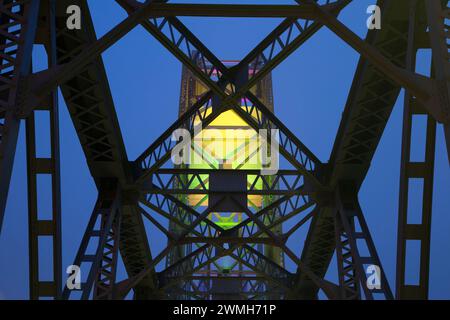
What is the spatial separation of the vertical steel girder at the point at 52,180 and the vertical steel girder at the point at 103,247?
5.46ft

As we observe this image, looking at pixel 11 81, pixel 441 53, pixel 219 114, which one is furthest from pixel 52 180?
pixel 441 53

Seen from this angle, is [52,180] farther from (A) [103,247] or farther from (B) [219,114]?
(B) [219,114]

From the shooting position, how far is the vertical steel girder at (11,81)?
36.6 ft

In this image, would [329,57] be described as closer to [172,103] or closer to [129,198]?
[172,103]

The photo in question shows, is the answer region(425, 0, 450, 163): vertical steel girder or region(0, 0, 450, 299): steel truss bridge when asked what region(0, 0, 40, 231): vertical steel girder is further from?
region(425, 0, 450, 163): vertical steel girder

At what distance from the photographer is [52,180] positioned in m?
15.4

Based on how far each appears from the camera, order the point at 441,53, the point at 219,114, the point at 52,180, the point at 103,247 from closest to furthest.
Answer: the point at 441,53
the point at 52,180
the point at 219,114
the point at 103,247

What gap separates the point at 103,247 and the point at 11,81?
9182mm

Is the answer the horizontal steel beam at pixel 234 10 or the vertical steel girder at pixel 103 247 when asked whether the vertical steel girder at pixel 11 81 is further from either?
the vertical steel girder at pixel 103 247

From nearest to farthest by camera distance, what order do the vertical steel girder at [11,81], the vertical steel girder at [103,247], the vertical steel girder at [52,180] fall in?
1. the vertical steel girder at [11,81]
2. the vertical steel girder at [52,180]
3. the vertical steel girder at [103,247]

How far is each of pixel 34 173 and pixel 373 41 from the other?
972 cm

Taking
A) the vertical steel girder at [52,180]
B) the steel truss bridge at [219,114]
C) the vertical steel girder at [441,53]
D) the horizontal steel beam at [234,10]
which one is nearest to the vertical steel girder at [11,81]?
the steel truss bridge at [219,114]

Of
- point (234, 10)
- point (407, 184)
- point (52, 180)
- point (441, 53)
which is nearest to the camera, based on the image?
point (441, 53)

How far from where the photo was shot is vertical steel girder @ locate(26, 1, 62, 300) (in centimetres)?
1448
